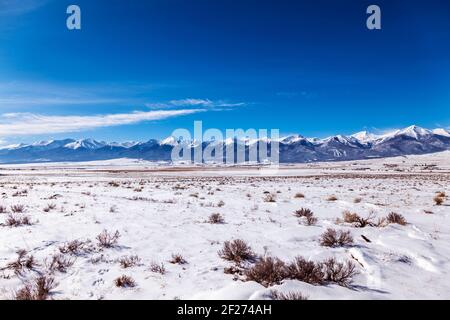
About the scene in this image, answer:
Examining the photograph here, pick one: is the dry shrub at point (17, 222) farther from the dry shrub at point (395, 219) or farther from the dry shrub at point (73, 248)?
the dry shrub at point (395, 219)

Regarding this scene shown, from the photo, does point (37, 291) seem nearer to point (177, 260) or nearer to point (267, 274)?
point (177, 260)

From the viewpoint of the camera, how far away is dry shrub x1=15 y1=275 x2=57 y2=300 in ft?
16.4

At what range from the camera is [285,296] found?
487 centimetres

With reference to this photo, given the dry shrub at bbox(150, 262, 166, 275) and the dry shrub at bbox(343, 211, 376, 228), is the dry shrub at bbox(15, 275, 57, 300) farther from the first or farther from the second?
the dry shrub at bbox(343, 211, 376, 228)

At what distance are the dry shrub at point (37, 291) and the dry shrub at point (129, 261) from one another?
1322 millimetres

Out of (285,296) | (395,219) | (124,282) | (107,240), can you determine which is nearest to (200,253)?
(124,282)

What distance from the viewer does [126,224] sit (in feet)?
35.1

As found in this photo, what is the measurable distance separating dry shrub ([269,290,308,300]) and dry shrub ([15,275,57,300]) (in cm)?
321

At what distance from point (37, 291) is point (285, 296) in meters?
3.57

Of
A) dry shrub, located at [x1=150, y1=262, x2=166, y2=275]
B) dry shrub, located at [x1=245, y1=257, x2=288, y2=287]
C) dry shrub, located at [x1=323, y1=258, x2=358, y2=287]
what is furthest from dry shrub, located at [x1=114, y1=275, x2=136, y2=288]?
dry shrub, located at [x1=323, y1=258, x2=358, y2=287]
